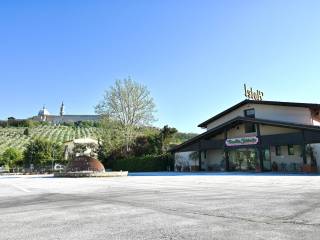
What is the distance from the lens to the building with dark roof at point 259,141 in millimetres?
29859

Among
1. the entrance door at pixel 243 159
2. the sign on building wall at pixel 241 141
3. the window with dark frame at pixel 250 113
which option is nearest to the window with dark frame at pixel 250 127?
the sign on building wall at pixel 241 141

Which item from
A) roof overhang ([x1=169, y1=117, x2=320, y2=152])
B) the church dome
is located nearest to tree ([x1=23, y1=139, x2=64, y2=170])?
the church dome

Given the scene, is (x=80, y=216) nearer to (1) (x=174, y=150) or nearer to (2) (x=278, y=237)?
(2) (x=278, y=237)

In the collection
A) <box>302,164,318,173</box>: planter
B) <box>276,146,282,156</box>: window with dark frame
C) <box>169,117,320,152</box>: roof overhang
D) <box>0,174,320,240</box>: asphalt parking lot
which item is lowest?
<box>0,174,320,240</box>: asphalt parking lot

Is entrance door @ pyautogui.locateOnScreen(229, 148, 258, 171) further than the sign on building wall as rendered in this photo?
Yes

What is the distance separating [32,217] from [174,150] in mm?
33544

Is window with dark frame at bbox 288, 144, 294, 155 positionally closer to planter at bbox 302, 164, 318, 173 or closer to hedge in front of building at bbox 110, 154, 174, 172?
planter at bbox 302, 164, 318, 173

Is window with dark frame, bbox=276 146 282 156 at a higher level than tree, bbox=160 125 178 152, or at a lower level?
lower

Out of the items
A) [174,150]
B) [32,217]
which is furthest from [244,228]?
[174,150]

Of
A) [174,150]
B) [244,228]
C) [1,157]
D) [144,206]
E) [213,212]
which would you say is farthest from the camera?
[1,157]

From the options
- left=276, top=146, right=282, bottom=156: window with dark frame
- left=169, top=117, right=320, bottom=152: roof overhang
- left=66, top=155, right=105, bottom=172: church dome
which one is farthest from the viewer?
left=66, top=155, right=105, bottom=172: church dome

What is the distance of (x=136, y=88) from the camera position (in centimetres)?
4897

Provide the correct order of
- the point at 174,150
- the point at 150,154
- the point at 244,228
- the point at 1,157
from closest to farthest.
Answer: the point at 244,228, the point at 174,150, the point at 150,154, the point at 1,157

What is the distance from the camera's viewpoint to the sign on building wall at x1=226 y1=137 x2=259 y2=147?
33541 millimetres
